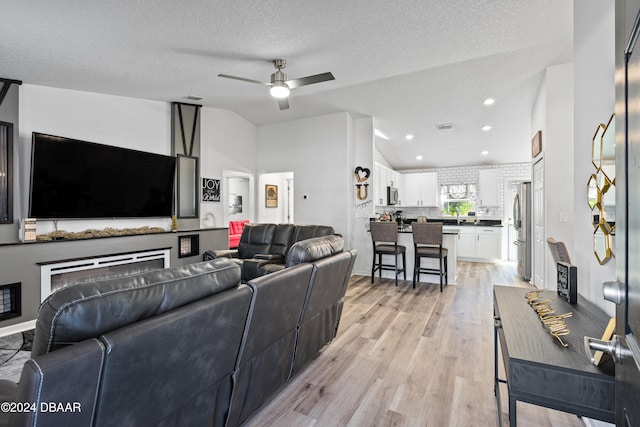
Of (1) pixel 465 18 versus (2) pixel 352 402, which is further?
(1) pixel 465 18

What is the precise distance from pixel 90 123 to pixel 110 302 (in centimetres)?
439

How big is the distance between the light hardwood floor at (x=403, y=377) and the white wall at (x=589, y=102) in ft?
2.81

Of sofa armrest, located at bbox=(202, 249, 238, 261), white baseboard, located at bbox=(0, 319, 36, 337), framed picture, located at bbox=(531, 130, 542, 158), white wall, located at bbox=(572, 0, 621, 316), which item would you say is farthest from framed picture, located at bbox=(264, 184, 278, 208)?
white wall, located at bbox=(572, 0, 621, 316)

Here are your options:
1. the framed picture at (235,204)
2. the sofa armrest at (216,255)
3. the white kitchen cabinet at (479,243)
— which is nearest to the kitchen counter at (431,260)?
the white kitchen cabinet at (479,243)

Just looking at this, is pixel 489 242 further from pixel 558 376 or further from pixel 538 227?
pixel 558 376

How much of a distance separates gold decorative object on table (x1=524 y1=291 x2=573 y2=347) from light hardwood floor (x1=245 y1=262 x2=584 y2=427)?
2.47ft

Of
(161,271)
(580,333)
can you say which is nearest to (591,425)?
(580,333)

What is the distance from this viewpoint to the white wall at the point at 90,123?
11.7 ft

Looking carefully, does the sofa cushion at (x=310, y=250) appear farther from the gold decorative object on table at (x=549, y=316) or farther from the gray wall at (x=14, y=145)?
the gray wall at (x=14, y=145)

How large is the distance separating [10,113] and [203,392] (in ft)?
13.5

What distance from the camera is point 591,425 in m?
1.57

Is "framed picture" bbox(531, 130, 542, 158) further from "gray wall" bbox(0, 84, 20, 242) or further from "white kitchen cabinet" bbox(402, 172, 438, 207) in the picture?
"gray wall" bbox(0, 84, 20, 242)

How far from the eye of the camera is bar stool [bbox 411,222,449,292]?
4.46m

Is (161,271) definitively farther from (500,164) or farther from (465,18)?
(500,164)
